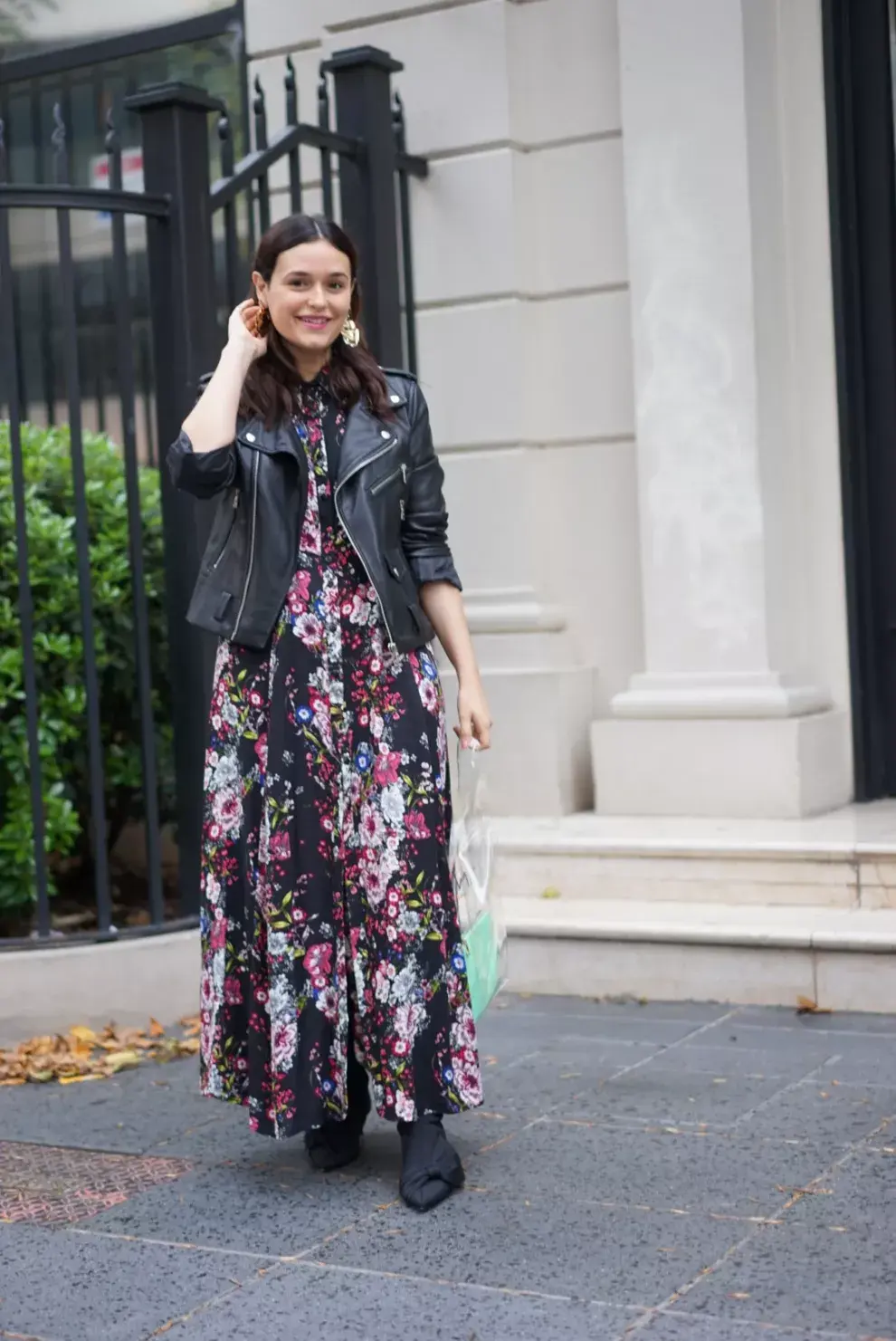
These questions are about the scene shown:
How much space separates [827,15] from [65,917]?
169 inches

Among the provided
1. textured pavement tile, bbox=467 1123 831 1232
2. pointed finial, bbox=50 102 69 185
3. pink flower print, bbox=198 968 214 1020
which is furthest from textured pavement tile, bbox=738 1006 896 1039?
pointed finial, bbox=50 102 69 185

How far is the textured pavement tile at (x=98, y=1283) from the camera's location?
3219 mm

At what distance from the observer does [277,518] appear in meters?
3.83

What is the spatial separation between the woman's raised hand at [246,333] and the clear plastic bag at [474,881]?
985 millimetres

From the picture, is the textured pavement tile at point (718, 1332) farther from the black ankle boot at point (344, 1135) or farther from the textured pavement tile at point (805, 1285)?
the black ankle boot at point (344, 1135)

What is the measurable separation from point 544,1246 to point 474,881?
2.83 feet

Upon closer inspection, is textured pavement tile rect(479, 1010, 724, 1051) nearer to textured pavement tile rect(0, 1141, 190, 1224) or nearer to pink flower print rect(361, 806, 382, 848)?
textured pavement tile rect(0, 1141, 190, 1224)

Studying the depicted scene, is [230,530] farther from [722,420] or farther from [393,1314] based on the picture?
[722,420]

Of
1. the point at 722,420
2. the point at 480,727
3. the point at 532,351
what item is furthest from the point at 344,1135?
the point at 532,351

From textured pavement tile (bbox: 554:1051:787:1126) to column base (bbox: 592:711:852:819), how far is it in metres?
1.55

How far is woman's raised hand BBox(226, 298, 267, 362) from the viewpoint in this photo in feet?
12.6

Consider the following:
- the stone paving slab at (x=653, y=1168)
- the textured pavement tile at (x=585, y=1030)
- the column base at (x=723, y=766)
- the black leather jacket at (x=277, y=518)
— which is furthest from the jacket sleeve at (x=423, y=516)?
the column base at (x=723, y=766)

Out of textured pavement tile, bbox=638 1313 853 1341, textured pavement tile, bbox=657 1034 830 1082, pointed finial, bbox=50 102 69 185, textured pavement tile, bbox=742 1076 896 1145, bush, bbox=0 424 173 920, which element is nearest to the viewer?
textured pavement tile, bbox=638 1313 853 1341

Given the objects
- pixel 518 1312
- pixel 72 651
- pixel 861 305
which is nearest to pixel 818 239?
pixel 861 305
